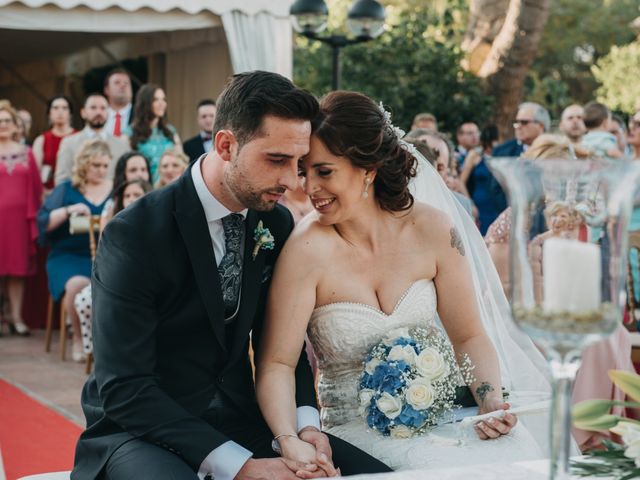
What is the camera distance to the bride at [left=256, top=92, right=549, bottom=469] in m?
3.16

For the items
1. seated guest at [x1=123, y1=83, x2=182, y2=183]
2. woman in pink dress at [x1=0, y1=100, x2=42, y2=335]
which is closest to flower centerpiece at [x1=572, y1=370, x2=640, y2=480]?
seated guest at [x1=123, y1=83, x2=182, y2=183]

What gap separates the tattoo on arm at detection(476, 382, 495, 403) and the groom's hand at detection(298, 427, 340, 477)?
1.99ft

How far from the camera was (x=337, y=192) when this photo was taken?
3.32 metres

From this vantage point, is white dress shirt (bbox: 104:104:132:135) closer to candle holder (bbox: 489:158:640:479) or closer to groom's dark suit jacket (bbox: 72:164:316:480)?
groom's dark suit jacket (bbox: 72:164:316:480)

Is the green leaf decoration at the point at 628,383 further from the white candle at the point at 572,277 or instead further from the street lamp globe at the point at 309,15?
the street lamp globe at the point at 309,15

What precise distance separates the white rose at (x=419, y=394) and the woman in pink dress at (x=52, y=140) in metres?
6.87

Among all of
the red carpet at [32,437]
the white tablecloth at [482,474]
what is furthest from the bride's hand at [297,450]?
the red carpet at [32,437]

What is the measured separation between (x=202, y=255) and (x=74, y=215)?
5306mm

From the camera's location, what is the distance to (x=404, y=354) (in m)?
3.18

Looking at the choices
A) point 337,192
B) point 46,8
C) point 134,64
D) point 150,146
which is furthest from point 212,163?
point 134,64

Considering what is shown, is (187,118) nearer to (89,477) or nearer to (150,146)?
(150,146)

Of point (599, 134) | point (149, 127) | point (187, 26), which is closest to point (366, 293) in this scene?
point (149, 127)

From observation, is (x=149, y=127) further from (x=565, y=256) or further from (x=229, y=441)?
(x=565, y=256)

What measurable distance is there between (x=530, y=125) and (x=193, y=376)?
257 inches
